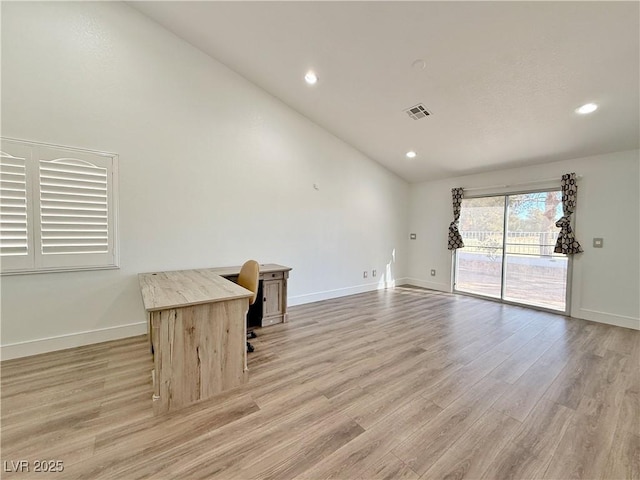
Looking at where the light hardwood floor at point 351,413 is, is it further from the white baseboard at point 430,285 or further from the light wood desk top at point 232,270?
the white baseboard at point 430,285

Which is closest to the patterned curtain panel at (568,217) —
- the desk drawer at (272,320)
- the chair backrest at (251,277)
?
the desk drawer at (272,320)

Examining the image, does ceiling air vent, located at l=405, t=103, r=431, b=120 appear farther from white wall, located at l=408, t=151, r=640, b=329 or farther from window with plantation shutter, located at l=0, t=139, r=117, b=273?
window with plantation shutter, located at l=0, t=139, r=117, b=273

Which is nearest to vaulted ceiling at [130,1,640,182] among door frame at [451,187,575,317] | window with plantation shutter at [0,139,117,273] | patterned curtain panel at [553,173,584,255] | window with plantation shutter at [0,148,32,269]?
patterned curtain panel at [553,173,584,255]

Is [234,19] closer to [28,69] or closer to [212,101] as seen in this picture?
[212,101]

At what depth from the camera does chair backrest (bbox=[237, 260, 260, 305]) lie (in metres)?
2.63

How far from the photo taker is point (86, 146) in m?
2.72

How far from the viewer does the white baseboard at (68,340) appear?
2.45 m

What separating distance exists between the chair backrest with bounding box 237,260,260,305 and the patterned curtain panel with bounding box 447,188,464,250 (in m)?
4.45

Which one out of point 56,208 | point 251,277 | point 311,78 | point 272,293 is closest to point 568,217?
point 311,78

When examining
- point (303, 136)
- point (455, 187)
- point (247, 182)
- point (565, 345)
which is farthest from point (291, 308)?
point (455, 187)

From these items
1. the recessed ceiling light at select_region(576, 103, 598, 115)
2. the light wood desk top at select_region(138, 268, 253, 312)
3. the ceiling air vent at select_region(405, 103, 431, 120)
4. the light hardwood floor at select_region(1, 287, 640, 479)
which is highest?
the ceiling air vent at select_region(405, 103, 431, 120)

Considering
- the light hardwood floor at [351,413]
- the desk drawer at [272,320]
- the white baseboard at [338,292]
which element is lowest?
the light hardwood floor at [351,413]

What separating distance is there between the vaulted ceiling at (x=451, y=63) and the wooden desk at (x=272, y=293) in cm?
266

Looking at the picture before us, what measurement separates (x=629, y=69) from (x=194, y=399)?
4885 millimetres
